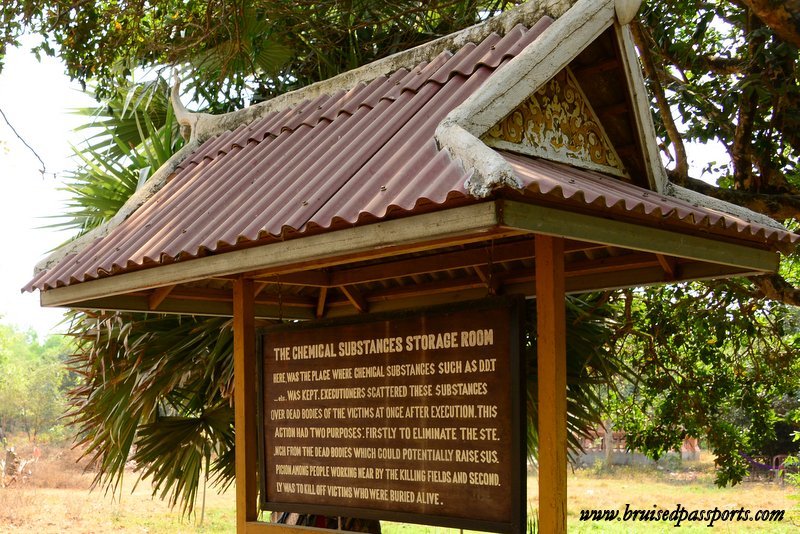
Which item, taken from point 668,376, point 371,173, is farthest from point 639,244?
point 668,376

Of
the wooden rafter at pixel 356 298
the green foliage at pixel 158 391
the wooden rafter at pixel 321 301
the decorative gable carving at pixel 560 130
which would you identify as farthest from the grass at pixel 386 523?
the decorative gable carving at pixel 560 130

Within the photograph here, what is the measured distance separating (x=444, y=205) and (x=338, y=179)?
3.59ft

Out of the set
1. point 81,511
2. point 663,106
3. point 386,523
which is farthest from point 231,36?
point 81,511

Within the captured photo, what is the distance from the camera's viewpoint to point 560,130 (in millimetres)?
4953

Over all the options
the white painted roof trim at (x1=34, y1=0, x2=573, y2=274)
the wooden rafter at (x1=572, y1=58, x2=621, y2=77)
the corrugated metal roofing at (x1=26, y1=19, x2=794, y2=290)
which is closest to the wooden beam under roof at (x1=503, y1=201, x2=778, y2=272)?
the corrugated metal roofing at (x1=26, y1=19, x2=794, y2=290)

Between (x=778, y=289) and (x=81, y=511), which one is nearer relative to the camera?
(x=778, y=289)

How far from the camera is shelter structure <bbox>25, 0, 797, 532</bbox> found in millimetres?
4023

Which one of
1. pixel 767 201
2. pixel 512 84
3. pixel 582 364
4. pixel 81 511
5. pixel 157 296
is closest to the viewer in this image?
pixel 512 84

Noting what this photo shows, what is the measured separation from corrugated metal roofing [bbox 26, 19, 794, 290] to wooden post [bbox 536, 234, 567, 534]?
456 millimetres

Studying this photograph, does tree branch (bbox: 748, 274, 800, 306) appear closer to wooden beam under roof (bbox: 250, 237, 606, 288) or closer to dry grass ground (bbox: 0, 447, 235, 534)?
wooden beam under roof (bbox: 250, 237, 606, 288)

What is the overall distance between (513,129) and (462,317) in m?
1.05

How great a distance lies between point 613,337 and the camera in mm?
8531

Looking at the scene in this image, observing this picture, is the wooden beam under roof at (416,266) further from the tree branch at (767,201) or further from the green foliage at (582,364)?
the tree branch at (767,201)

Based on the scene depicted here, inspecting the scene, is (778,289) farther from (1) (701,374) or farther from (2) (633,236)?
(2) (633,236)
